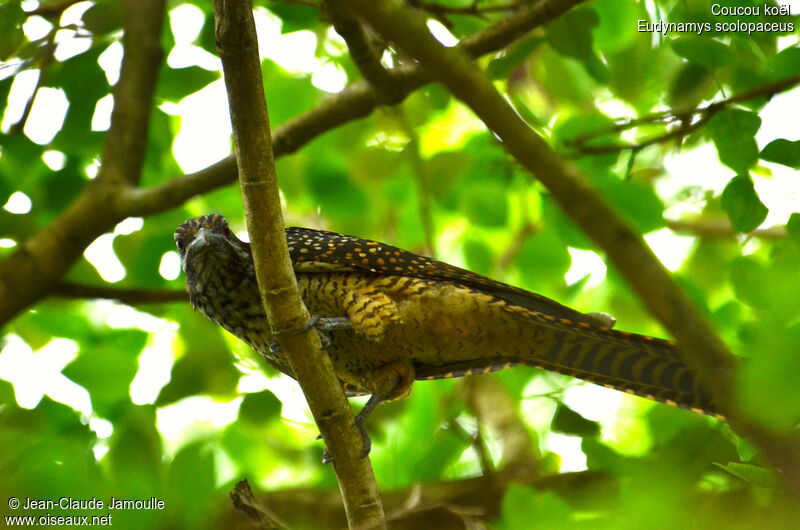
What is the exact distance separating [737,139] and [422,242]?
9.79 ft

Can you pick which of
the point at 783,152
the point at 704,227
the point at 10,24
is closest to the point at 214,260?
the point at 10,24

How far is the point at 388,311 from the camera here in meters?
3.77

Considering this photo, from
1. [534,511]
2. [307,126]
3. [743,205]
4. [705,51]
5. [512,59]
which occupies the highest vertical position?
[307,126]

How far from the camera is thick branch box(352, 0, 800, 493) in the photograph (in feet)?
4.13

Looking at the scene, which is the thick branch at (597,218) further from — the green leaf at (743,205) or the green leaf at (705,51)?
the green leaf at (705,51)

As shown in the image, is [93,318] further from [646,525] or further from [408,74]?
[646,525]

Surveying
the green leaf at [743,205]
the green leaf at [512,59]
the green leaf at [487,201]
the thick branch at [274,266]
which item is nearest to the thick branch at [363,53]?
the green leaf at [512,59]

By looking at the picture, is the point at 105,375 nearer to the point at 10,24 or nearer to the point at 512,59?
the point at 10,24

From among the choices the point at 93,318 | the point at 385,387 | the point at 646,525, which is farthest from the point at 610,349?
the point at 93,318

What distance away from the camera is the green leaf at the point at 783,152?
9.07 ft

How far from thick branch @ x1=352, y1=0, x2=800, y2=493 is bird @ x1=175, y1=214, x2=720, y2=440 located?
1.87m

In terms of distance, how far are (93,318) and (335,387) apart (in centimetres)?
242

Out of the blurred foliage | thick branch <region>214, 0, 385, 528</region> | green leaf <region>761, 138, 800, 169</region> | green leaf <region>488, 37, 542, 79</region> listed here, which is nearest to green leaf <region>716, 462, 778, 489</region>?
the blurred foliage

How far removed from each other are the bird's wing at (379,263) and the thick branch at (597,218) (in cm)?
190
